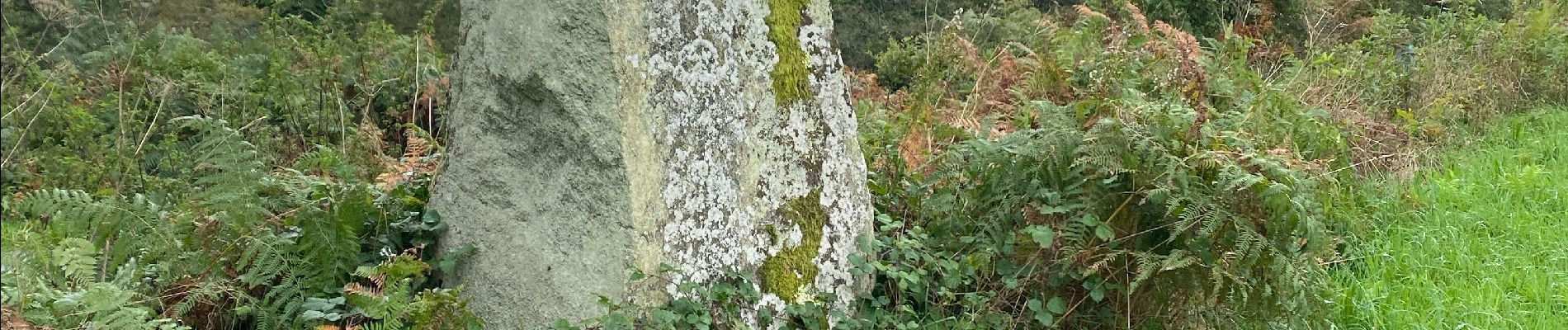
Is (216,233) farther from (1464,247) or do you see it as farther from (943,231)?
(1464,247)

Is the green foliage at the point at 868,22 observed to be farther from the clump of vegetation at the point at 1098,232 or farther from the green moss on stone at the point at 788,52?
the green moss on stone at the point at 788,52

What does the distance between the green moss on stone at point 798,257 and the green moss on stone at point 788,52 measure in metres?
0.34

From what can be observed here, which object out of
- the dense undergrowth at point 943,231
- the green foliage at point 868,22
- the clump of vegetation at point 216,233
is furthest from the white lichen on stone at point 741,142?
the green foliage at point 868,22

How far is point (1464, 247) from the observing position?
4816 mm

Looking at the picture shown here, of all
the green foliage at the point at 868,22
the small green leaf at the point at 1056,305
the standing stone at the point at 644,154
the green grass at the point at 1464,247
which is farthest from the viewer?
the green foliage at the point at 868,22

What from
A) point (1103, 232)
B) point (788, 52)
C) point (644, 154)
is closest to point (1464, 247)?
point (1103, 232)

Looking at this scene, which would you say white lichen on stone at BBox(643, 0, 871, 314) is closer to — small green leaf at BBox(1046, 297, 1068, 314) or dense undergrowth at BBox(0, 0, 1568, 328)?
dense undergrowth at BBox(0, 0, 1568, 328)

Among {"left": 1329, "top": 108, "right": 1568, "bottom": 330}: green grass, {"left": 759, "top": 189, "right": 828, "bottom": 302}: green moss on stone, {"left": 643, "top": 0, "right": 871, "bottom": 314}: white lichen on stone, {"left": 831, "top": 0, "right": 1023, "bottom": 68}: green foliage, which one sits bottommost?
{"left": 831, "top": 0, "right": 1023, "bottom": 68}: green foliage

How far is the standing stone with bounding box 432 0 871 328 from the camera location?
3.55 metres

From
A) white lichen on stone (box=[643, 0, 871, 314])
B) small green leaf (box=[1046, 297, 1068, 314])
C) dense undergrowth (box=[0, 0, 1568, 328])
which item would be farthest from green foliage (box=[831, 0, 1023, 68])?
small green leaf (box=[1046, 297, 1068, 314])

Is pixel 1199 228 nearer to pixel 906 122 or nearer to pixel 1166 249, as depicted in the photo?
pixel 1166 249

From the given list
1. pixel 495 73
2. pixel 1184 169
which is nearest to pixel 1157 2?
pixel 1184 169

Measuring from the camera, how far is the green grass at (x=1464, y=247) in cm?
426

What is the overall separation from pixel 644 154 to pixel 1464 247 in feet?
11.3
